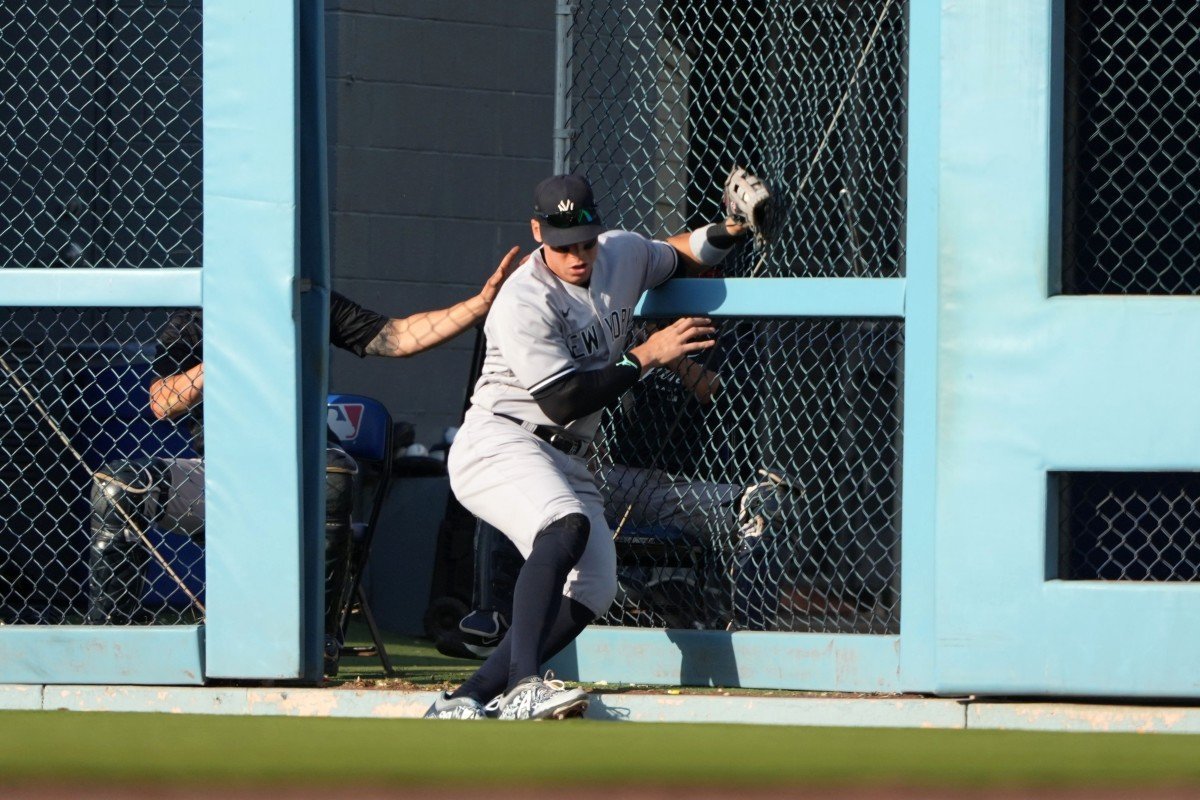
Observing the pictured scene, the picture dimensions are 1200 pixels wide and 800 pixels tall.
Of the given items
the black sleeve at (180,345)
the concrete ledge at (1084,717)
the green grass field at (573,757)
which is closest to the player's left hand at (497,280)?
the black sleeve at (180,345)

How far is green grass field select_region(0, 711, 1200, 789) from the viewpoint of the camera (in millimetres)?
1521

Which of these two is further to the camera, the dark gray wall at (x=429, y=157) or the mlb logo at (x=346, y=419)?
the dark gray wall at (x=429, y=157)

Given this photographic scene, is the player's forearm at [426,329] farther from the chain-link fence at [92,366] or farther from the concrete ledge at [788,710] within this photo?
the concrete ledge at [788,710]

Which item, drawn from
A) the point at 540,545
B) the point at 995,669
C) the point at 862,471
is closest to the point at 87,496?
the point at 540,545

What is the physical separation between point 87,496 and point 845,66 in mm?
3466

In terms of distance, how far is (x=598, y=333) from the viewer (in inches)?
186

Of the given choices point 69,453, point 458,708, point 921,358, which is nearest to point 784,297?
point 921,358

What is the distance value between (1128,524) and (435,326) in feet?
8.31

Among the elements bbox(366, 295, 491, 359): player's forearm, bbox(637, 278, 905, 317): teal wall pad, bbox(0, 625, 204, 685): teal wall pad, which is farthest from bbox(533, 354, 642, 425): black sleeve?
bbox(0, 625, 204, 685): teal wall pad

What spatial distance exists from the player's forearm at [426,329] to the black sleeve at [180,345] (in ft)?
1.77

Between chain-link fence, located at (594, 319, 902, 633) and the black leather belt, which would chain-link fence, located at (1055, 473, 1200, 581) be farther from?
the black leather belt

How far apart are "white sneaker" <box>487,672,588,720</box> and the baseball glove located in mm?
1529

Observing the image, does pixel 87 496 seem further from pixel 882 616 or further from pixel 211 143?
pixel 882 616

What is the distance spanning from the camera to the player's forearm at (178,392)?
4.73 m
